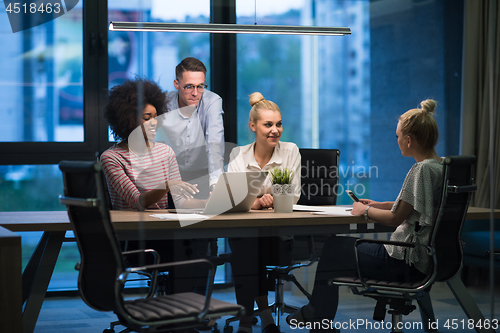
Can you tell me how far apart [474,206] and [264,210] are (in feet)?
4.00

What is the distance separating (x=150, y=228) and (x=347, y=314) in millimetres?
1252

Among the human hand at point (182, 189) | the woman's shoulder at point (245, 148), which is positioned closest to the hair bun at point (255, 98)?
the woman's shoulder at point (245, 148)

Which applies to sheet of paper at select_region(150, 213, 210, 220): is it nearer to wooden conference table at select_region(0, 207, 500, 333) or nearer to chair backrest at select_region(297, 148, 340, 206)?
wooden conference table at select_region(0, 207, 500, 333)

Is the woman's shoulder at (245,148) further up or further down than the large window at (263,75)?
further down

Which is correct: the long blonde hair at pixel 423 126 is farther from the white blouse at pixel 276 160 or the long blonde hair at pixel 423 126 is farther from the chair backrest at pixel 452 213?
the white blouse at pixel 276 160

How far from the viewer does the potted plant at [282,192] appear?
268cm

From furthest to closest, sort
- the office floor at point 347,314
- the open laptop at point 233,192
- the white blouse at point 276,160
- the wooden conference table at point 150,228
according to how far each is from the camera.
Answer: the white blouse at point 276,160
the office floor at point 347,314
the open laptop at point 233,192
the wooden conference table at point 150,228

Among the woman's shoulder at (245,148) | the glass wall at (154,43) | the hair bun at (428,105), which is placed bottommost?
the woman's shoulder at (245,148)

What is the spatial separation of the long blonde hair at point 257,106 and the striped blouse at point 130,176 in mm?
778

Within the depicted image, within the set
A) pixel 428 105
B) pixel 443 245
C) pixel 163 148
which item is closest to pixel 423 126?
pixel 428 105

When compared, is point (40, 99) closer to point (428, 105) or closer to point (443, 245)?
point (428, 105)

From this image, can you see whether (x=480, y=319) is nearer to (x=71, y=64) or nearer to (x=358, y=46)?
(x=358, y=46)

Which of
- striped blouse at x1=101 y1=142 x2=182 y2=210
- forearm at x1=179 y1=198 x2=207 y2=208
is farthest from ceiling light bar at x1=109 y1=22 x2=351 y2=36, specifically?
forearm at x1=179 y1=198 x2=207 y2=208

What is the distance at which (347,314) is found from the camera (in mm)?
2863
